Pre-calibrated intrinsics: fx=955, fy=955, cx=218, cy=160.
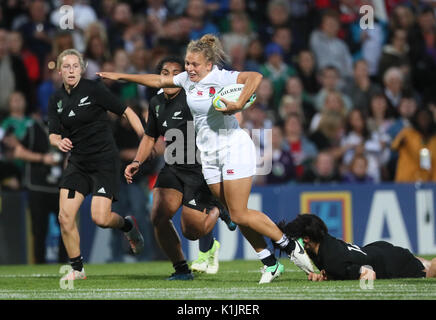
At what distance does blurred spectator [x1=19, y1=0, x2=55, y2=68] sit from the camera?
15.2 metres

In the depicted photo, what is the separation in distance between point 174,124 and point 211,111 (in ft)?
4.15

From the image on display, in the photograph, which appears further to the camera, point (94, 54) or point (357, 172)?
point (94, 54)

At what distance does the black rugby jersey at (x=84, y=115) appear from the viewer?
9859mm

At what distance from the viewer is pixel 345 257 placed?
8.48 m

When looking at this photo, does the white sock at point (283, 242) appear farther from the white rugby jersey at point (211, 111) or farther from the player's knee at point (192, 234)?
the player's knee at point (192, 234)

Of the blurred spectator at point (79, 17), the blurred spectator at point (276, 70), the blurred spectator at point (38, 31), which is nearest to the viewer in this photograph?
the blurred spectator at point (79, 17)

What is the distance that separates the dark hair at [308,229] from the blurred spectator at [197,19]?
7.84 meters

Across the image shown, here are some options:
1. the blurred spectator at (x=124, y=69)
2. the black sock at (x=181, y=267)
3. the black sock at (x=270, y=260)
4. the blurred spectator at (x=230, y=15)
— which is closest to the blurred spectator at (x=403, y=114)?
the blurred spectator at (x=230, y=15)

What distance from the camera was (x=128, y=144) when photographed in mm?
13773

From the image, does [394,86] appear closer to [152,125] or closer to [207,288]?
[152,125]

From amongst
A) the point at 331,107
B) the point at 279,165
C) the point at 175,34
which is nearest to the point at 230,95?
the point at 279,165

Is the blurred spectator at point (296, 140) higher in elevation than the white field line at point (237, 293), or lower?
higher
